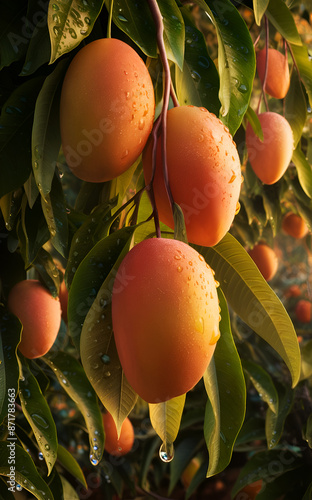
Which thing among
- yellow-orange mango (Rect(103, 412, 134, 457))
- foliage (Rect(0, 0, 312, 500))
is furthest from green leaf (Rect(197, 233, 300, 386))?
yellow-orange mango (Rect(103, 412, 134, 457))

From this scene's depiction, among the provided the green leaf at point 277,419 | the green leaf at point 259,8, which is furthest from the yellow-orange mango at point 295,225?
the green leaf at point 259,8

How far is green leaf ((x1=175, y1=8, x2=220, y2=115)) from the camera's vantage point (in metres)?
0.57

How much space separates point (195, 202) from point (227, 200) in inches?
1.2

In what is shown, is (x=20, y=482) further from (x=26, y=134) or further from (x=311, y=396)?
(x=311, y=396)

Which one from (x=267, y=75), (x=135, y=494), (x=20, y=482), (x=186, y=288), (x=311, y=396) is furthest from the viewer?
(x=135, y=494)

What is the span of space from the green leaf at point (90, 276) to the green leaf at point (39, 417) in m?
0.29

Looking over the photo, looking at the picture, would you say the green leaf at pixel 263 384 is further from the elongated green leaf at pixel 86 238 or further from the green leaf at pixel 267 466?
the elongated green leaf at pixel 86 238

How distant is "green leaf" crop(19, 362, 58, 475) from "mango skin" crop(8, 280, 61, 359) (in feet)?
0.13

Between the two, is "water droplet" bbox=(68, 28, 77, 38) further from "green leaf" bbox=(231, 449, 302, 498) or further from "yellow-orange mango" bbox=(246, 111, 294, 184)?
"green leaf" bbox=(231, 449, 302, 498)

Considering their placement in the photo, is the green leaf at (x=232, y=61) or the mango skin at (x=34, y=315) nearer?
the green leaf at (x=232, y=61)

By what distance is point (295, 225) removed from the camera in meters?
1.54

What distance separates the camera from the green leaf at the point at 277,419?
104 centimetres

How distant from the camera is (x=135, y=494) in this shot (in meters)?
1.38

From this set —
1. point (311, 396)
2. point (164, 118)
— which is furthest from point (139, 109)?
point (311, 396)
